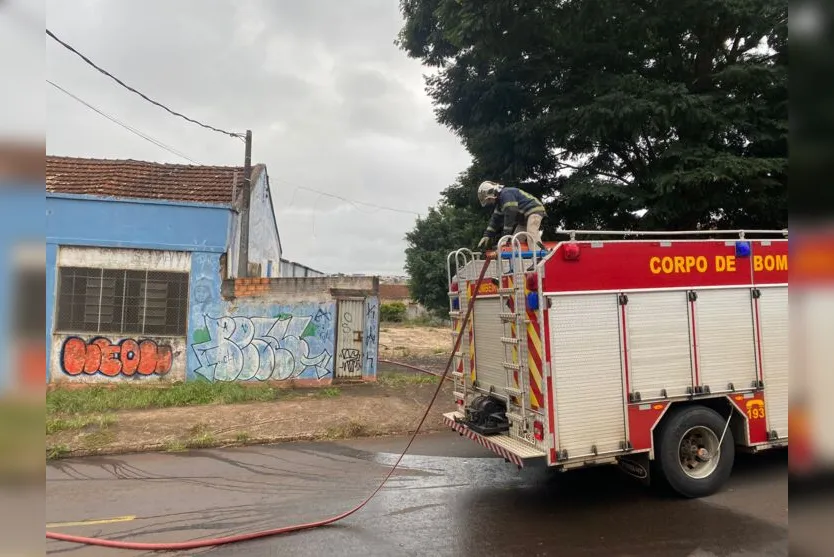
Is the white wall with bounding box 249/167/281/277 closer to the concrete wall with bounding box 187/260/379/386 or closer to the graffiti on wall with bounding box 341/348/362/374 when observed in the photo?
the concrete wall with bounding box 187/260/379/386

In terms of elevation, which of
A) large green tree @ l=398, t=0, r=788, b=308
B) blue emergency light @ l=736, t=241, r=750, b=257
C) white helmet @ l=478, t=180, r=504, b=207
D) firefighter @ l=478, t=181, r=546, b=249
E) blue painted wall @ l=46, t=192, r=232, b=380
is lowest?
blue emergency light @ l=736, t=241, r=750, b=257

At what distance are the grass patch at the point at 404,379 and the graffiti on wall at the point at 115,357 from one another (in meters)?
5.06

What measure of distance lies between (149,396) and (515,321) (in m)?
8.68

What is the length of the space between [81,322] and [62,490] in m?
6.67

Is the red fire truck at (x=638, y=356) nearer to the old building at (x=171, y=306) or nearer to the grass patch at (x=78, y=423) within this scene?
the grass patch at (x=78, y=423)

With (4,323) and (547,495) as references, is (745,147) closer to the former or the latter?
(547,495)

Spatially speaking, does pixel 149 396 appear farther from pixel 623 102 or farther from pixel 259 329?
pixel 623 102

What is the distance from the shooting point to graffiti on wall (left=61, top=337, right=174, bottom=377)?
1155cm

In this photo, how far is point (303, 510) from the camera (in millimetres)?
5324

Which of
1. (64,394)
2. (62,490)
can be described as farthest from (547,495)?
(64,394)

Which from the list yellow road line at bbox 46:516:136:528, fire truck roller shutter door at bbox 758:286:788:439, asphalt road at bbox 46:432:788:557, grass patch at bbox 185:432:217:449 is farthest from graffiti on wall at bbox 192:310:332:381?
fire truck roller shutter door at bbox 758:286:788:439

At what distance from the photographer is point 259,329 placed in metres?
12.1

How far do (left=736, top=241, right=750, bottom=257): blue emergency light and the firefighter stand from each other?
6.99ft

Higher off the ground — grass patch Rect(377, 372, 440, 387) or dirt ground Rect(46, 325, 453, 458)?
grass patch Rect(377, 372, 440, 387)
